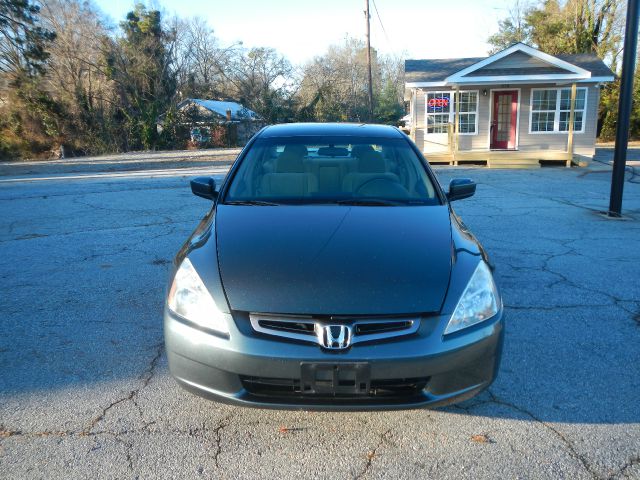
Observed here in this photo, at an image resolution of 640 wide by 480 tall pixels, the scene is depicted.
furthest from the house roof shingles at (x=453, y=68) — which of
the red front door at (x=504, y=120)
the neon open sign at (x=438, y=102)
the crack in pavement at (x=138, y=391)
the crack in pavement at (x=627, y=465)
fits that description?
the crack in pavement at (x=627, y=465)

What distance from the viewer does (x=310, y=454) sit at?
253 centimetres

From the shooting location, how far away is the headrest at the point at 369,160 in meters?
4.09

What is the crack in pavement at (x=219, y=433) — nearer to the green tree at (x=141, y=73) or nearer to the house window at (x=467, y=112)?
the house window at (x=467, y=112)

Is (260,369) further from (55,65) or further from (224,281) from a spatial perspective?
(55,65)

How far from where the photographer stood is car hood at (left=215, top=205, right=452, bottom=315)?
2484 mm

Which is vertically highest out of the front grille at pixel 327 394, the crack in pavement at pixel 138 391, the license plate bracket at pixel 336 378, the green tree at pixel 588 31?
the green tree at pixel 588 31

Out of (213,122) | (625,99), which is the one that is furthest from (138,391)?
(213,122)

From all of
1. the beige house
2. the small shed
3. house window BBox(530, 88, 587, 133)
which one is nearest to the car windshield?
the beige house

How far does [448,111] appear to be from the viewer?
20109 mm

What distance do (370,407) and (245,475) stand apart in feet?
2.21

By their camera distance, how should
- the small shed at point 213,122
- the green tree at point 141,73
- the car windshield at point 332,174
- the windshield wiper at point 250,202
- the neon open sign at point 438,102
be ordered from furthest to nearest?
the small shed at point 213,122 < the green tree at point 141,73 < the neon open sign at point 438,102 < the car windshield at point 332,174 < the windshield wiper at point 250,202

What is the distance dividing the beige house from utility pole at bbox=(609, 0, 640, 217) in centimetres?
1023

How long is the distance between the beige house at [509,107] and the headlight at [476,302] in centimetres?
1684

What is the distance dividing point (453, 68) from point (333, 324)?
1992 cm
